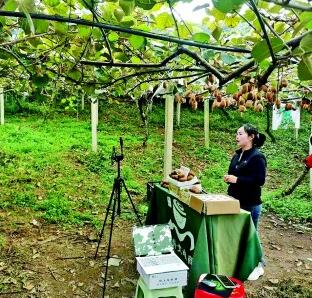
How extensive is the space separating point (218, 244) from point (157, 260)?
1.99 feet

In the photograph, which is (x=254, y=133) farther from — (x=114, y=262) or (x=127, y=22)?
(x=127, y=22)

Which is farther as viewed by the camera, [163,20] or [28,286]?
[28,286]

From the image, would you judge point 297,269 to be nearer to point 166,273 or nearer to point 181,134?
point 166,273

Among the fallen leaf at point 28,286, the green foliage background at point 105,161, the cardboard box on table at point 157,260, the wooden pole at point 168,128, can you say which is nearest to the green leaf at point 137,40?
the cardboard box on table at point 157,260

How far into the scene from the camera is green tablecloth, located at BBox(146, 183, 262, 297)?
325 cm

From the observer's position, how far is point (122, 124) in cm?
1240

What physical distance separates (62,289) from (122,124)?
351 inches

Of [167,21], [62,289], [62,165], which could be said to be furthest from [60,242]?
[167,21]

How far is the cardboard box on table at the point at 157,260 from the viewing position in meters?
2.84

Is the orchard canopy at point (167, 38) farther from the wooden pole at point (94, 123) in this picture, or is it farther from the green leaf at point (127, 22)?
the wooden pole at point (94, 123)

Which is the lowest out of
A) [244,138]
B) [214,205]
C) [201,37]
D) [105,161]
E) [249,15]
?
[105,161]

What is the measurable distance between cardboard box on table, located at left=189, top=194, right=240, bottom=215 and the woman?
0.55m

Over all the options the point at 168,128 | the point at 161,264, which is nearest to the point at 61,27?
the point at 161,264

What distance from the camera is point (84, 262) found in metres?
4.30
